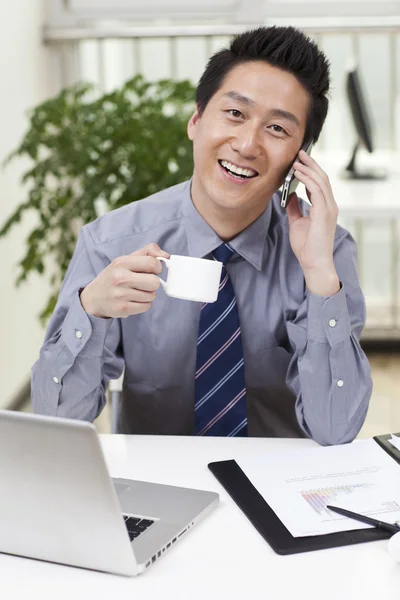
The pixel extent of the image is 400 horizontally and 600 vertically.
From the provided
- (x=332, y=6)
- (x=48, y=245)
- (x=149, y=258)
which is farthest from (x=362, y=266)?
(x=149, y=258)

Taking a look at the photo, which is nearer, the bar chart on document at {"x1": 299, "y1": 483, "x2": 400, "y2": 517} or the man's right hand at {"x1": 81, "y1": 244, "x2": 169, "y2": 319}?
the bar chart on document at {"x1": 299, "y1": 483, "x2": 400, "y2": 517}

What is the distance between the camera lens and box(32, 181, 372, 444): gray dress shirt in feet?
4.84

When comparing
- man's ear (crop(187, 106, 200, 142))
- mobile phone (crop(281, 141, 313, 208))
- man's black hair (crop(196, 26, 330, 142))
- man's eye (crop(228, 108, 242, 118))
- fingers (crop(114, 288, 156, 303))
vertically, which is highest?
man's black hair (crop(196, 26, 330, 142))

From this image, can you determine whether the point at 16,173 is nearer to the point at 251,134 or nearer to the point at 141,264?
the point at 251,134

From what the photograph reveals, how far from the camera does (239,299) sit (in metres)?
1.63

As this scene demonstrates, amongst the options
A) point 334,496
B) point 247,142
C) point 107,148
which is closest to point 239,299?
point 247,142

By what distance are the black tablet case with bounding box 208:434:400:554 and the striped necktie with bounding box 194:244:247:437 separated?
34 cm

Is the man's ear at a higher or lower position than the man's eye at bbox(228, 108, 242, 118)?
lower

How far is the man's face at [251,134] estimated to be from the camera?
1.51 meters

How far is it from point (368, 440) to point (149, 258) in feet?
1.49

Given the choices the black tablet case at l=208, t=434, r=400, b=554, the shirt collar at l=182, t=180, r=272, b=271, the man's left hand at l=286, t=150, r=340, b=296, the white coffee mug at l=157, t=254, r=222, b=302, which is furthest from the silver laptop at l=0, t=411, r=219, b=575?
the shirt collar at l=182, t=180, r=272, b=271

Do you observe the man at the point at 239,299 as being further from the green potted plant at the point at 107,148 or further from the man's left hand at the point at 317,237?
the green potted plant at the point at 107,148

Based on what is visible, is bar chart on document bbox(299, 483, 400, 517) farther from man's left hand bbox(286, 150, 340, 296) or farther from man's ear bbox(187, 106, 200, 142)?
man's ear bbox(187, 106, 200, 142)

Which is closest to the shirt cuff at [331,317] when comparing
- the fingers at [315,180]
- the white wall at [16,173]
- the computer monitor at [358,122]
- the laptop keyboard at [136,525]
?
the fingers at [315,180]
